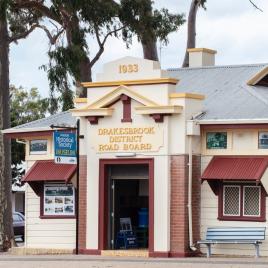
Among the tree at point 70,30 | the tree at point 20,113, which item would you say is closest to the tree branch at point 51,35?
the tree at point 70,30

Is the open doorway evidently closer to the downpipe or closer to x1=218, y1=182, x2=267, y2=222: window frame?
the downpipe

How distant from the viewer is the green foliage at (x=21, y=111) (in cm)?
5941

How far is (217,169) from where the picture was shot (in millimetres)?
28219

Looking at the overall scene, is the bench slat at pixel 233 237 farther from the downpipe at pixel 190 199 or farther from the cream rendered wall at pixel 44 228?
the cream rendered wall at pixel 44 228

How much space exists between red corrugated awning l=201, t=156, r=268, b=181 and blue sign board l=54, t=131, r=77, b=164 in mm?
3753

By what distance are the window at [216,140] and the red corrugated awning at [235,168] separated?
0.31 meters

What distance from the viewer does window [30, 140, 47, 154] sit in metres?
31.7

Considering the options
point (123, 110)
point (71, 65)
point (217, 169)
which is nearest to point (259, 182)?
point (217, 169)

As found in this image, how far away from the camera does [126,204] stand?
30797mm

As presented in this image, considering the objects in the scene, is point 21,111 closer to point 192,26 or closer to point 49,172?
point 192,26

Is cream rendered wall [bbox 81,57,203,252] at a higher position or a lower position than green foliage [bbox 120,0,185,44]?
lower

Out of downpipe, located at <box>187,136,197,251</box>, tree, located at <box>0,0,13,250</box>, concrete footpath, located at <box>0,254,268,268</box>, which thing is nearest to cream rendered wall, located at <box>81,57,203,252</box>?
downpipe, located at <box>187,136,197,251</box>

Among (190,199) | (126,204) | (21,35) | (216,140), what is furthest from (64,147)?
(21,35)

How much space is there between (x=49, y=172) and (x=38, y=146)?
1.18 m
